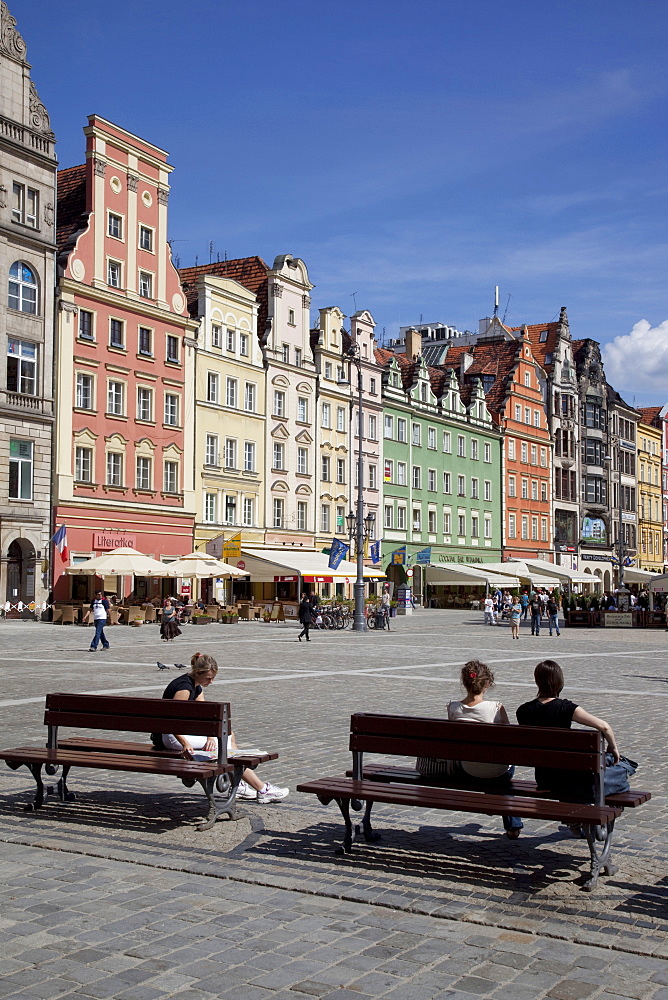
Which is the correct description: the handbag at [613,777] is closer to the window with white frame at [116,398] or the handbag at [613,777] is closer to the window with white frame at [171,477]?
the window with white frame at [116,398]

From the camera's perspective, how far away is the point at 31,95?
41719 millimetres

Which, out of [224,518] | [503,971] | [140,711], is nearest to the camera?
[503,971]

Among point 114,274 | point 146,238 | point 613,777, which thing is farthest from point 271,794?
point 146,238

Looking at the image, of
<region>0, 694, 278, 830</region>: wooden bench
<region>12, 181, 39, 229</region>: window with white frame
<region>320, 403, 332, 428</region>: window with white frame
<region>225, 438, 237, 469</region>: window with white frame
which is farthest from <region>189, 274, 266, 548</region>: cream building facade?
<region>0, 694, 278, 830</region>: wooden bench

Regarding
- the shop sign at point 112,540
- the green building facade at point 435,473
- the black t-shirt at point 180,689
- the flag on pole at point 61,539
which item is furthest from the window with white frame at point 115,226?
the black t-shirt at point 180,689

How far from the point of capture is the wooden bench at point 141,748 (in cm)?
761

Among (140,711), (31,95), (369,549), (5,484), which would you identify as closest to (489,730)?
(140,711)

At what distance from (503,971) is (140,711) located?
369 cm

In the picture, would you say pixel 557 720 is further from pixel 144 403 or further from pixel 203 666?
pixel 144 403

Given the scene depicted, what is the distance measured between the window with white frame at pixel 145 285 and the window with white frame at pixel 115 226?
6.19 ft

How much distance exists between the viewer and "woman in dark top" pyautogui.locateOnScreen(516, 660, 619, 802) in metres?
6.68

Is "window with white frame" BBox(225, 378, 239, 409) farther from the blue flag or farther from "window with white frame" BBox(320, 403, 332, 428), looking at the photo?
the blue flag

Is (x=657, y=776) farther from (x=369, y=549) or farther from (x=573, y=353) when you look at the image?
(x=573, y=353)

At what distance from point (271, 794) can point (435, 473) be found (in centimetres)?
6248
